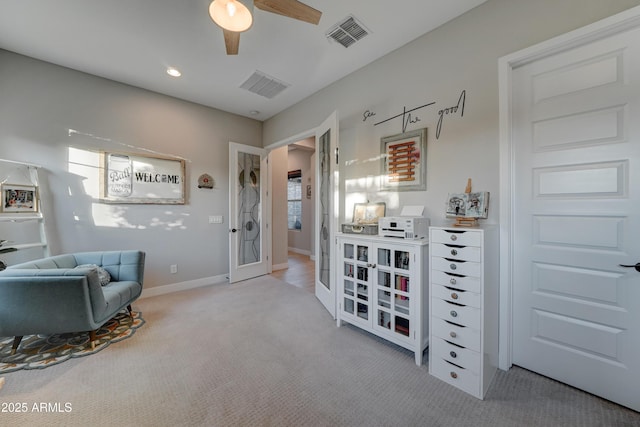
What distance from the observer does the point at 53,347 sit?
7.02 ft

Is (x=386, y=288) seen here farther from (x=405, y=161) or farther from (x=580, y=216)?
(x=580, y=216)

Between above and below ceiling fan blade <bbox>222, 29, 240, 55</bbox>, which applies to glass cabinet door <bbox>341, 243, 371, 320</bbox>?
below

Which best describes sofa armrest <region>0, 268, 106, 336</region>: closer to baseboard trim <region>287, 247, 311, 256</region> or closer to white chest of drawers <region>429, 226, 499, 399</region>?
white chest of drawers <region>429, 226, 499, 399</region>

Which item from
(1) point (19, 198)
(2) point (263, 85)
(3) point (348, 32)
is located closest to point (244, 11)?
(3) point (348, 32)

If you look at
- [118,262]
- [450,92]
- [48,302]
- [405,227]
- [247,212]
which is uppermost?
[450,92]

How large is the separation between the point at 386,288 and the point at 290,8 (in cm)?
219

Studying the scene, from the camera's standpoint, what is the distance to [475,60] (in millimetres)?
1984

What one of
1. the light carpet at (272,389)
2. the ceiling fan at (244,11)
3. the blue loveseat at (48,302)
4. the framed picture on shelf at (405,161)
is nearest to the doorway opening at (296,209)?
the light carpet at (272,389)

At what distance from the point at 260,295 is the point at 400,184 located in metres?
2.44

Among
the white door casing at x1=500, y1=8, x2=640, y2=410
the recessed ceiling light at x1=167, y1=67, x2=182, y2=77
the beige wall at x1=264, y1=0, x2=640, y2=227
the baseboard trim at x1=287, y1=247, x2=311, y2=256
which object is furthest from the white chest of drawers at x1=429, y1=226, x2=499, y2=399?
the baseboard trim at x1=287, y1=247, x2=311, y2=256

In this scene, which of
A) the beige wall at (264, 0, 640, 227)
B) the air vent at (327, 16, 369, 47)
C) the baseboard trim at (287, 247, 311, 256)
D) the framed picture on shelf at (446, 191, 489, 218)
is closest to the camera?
the beige wall at (264, 0, 640, 227)

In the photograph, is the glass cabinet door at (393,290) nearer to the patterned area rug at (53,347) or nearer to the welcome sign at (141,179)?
the patterned area rug at (53,347)

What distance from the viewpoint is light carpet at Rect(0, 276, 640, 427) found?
1441 millimetres

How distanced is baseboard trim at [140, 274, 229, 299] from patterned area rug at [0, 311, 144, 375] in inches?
34.9
